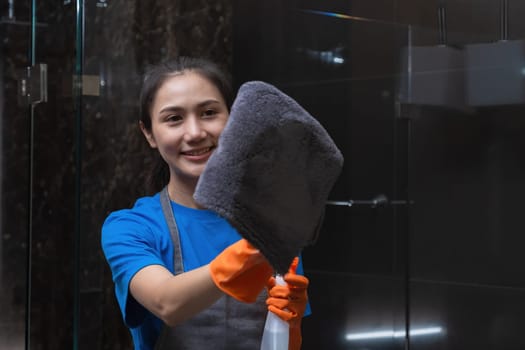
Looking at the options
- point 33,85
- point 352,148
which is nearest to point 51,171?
point 33,85

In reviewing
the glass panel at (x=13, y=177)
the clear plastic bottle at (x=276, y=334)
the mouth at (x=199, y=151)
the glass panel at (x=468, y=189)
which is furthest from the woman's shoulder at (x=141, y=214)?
the glass panel at (x=13, y=177)

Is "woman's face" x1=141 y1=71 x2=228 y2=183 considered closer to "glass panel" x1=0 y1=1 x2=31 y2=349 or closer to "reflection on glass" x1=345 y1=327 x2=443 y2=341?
"reflection on glass" x1=345 y1=327 x2=443 y2=341

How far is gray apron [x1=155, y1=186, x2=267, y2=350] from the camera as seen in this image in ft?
3.98

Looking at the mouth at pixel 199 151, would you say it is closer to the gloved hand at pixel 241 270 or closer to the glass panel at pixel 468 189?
the gloved hand at pixel 241 270

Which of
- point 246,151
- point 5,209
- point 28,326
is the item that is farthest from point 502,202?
point 5,209

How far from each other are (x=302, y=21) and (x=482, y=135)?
0.67 m

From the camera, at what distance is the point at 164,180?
147cm

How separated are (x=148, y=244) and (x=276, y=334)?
223 millimetres

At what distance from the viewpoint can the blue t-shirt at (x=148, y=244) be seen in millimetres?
1131

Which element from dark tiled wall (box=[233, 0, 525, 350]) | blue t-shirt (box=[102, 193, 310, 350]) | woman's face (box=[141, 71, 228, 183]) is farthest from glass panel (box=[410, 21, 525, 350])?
woman's face (box=[141, 71, 228, 183])

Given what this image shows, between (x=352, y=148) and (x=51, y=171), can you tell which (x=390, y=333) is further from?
(x=51, y=171)

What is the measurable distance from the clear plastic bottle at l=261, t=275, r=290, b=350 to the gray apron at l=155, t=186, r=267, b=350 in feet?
0.25

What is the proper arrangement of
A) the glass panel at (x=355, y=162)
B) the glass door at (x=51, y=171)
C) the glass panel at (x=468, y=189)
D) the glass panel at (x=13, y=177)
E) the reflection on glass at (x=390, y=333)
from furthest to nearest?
1. the glass panel at (x=13, y=177)
2. the glass door at (x=51, y=171)
3. the glass panel at (x=355, y=162)
4. the reflection on glass at (x=390, y=333)
5. the glass panel at (x=468, y=189)

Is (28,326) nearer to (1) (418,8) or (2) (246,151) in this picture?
(1) (418,8)
